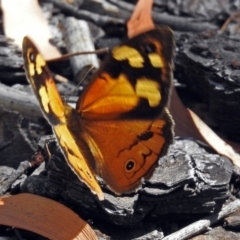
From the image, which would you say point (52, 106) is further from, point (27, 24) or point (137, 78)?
point (27, 24)

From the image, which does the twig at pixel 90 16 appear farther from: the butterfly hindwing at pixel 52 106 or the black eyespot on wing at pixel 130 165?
the black eyespot on wing at pixel 130 165

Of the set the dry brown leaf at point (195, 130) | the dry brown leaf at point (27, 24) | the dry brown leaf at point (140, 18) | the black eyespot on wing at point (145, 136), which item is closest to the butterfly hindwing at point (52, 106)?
the black eyespot on wing at point (145, 136)

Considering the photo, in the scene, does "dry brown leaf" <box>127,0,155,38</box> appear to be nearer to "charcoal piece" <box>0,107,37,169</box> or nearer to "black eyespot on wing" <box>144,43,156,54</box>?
"charcoal piece" <box>0,107,37,169</box>

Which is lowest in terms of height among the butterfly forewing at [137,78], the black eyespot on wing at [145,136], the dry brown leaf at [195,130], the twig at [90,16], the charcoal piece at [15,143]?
the charcoal piece at [15,143]

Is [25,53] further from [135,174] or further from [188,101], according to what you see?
[188,101]

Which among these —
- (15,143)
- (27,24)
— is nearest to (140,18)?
(27,24)

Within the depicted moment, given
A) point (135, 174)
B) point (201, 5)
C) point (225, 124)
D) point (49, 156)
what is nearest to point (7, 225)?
point (49, 156)

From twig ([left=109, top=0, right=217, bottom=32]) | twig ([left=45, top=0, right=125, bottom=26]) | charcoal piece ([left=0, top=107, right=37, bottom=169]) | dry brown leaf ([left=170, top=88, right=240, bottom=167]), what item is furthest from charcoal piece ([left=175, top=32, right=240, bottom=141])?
charcoal piece ([left=0, top=107, right=37, bottom=169])
